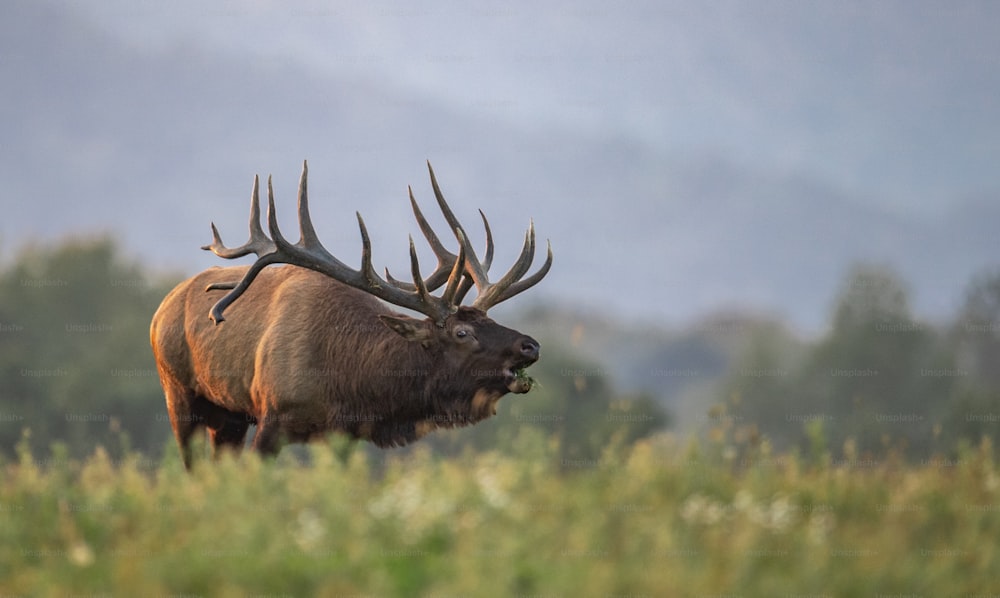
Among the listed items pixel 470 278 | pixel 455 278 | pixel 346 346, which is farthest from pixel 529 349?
pixel 346 346

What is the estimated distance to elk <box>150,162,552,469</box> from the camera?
9.76m

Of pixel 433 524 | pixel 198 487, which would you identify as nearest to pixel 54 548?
pixel 198 487

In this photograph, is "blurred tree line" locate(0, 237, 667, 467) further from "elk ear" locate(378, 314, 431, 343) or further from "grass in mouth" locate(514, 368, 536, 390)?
"grass in mouth" locate(514, 368, 536, 390)

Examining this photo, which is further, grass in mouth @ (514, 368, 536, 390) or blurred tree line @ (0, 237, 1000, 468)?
blurred tree line @ (0, 237, 1000, 468)

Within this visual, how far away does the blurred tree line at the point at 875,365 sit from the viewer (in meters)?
65.0

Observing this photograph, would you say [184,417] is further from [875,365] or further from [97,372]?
[875,365]

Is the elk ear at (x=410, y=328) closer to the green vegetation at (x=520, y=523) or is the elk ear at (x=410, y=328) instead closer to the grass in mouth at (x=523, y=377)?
the grass in mouth at (x=523, y=377)

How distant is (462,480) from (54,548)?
192 cm

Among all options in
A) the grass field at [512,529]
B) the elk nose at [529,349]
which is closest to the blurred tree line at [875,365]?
the elk nose at [529,349]

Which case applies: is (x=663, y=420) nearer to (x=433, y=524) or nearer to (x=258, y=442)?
(x=258, y=442)

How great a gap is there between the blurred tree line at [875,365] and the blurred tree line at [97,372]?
42.2 feet

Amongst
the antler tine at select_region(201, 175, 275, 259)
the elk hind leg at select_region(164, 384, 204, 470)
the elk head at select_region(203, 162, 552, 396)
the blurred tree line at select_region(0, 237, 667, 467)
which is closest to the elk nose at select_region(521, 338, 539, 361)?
the elk head at select_region(203, 162, 552, 396)

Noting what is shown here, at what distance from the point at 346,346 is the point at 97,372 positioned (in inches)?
1442

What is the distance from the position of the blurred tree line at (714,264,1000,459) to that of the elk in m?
48.3
